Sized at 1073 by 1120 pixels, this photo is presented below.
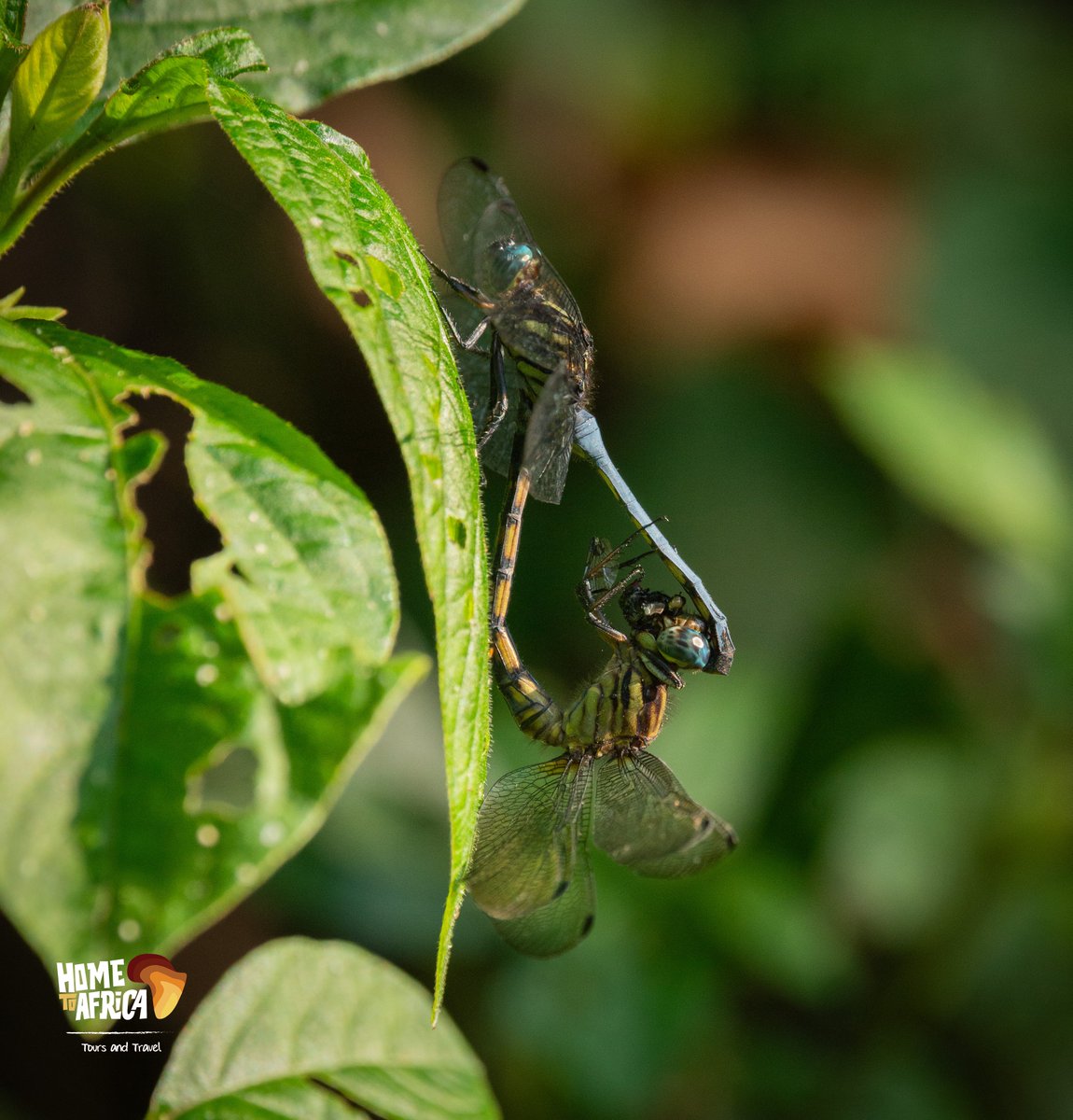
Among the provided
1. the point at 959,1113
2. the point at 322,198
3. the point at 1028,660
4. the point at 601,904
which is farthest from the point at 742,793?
the point at 322,198

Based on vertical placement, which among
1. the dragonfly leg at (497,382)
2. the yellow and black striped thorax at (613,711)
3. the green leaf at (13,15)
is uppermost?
the green leaf at (13,15)

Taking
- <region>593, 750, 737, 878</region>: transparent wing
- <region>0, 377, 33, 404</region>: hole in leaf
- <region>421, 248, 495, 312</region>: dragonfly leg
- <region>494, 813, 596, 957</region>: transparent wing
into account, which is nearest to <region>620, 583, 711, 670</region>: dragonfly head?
<region>593, 750, 737, 878</region>: transparent wing

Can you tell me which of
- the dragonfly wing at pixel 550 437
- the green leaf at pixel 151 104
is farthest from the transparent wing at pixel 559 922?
the green leaf at pixel 151 104

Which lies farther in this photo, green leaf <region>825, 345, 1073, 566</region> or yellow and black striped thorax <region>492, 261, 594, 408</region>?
green leaf <region>825, 345, 1073, 566</region>

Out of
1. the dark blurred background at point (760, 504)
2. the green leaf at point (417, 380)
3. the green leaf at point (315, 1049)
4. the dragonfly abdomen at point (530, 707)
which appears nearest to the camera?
the green leaf at point (417, 380)

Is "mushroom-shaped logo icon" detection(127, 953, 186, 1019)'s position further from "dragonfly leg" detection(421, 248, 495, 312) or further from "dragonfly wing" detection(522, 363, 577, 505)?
"dragonfly leg" detection(421, 248, 495, 312)

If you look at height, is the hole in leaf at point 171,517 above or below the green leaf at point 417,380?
below

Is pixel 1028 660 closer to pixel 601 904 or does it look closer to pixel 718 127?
pixel 601 904

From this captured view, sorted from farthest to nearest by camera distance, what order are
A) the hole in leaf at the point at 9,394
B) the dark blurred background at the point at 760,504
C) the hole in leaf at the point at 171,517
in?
the hole in leaf at the point at 171,517 < the dark blurred background at the point at 760,504 < the hole in leaf at the point at 9,394

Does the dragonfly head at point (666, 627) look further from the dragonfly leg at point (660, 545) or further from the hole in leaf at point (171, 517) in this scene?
the hole in leaf at point (171, 517)
